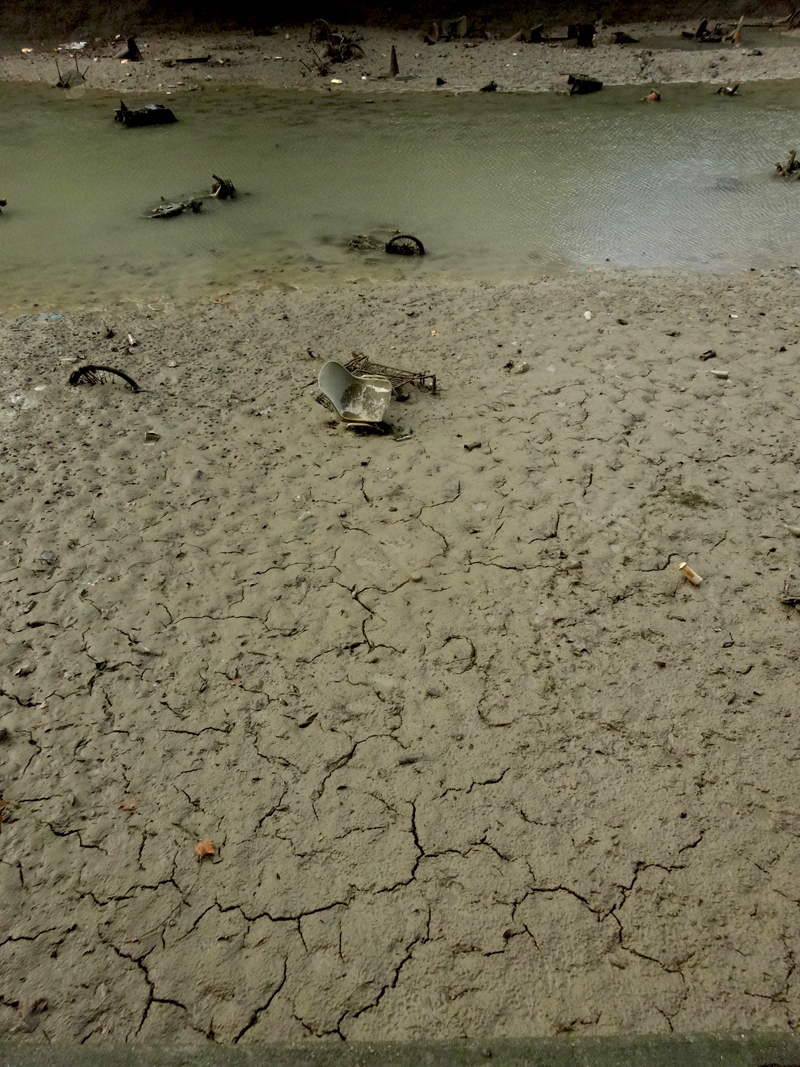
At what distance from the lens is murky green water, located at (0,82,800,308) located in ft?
22.4

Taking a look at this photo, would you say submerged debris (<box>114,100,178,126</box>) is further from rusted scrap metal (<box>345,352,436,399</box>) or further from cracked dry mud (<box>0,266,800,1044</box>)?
rusted scrap metal (<box>345,352,436,399</box>)

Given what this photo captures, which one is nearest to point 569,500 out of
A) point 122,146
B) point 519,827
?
point 519,827

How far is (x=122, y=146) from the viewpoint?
30.6 feet

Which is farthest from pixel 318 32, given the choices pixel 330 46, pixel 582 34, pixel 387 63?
pixel 582 34

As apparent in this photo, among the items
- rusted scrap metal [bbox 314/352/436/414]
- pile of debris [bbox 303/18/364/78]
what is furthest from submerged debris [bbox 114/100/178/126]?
rusted scrap metal [bbox 314/352/436/414]

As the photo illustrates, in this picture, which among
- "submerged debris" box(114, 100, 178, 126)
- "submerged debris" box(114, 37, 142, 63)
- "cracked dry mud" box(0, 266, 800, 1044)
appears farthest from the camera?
"submerged debris" box(114, 37, 142, 63)

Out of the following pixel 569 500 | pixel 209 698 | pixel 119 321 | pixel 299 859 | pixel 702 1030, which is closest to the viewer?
pixel 702 1030

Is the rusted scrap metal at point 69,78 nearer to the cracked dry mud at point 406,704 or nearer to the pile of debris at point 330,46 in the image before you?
the pile of debris at point 330,46

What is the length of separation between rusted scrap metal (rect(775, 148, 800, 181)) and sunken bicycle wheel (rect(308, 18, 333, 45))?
26.9 ft

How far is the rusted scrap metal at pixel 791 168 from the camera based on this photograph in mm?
8008

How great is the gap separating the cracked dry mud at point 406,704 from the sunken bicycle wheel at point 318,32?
1024cm

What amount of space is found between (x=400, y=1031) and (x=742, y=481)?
3.35 metres

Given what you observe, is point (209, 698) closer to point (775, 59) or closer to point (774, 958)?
point (774, 958)

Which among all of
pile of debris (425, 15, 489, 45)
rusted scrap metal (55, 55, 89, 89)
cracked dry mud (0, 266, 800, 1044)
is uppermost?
pile of debris (425, 15, 489, 45)
